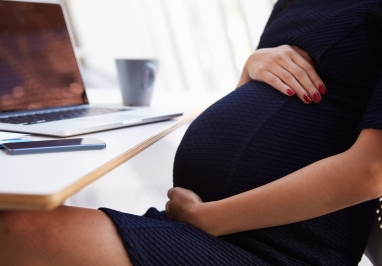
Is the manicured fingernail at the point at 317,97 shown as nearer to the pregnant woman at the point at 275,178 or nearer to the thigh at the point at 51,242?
the pregnant woman at the point at 275,178

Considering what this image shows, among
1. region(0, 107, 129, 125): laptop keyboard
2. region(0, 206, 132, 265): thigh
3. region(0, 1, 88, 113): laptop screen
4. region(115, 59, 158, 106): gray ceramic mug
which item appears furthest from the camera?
region(115, 59, 158, 106): gray ceramic mug

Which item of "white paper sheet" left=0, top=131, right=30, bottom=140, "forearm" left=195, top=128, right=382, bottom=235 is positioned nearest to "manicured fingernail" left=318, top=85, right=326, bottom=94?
"forearm" left=195, top=128, right=382, bottom=235

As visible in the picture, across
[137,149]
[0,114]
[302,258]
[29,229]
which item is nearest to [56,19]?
[0,114]

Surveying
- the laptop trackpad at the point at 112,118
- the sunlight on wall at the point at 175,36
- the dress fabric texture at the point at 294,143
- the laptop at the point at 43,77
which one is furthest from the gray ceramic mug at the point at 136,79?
the sunlight on wall at the point at 175,36

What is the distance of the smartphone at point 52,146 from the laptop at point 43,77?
145mm

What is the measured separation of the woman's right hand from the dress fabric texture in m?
0.01

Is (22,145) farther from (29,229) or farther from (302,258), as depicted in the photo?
(302,258)

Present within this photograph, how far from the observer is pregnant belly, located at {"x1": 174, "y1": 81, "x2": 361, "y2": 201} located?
0.77 m

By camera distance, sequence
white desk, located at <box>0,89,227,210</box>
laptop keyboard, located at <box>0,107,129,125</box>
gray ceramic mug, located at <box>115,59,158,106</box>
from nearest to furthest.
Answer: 1. white desk, located at <box>0,89,227,210</box>
2. laptop keyboard, located at <box>0,107,129,125</box>
3. gray ceramic mug, located at <box>115,59,158,106</box>

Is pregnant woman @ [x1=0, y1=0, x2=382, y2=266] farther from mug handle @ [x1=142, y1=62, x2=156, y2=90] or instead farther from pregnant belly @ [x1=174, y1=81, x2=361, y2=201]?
mug handle @ [x1=142, y1=62, x2=156, y2=90]

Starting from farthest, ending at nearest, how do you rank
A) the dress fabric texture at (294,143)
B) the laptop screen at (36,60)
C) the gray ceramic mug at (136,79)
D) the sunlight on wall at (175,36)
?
the sunlight on wall at (175,36) < the gray ceramic mug at (136,79) < the laptop screen at (36,60) < the dress fabric texture at (294,143)

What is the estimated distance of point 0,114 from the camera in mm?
961

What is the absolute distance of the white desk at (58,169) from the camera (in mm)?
475

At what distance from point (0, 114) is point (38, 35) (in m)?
0.24
